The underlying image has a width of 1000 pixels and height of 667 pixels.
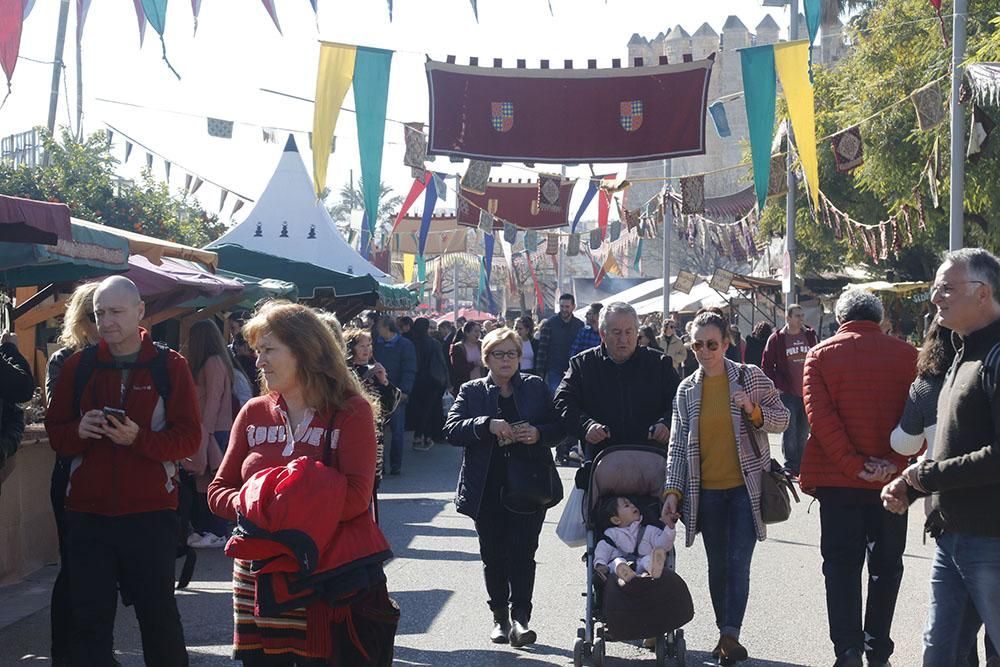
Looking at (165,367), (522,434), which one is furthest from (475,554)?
(165,367)

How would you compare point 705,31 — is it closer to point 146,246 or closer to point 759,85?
point 759,85

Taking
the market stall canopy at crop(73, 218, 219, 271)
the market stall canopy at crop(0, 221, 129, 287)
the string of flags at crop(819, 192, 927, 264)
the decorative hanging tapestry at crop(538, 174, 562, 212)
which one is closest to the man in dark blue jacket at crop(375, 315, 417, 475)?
the market stall canopy at crop(73, 218, 219, 271)

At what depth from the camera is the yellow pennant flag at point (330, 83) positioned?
1411cm

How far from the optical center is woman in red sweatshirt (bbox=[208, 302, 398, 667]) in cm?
443

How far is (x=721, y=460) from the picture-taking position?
697cm

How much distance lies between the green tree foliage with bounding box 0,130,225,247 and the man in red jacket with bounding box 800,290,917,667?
2048 cm

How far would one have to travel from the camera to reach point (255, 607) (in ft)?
14.4

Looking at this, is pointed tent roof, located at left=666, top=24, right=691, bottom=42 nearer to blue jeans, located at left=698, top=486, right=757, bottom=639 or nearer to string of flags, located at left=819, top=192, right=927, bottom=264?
string of flags, located at left=819, top=192, right=927, bottom=264

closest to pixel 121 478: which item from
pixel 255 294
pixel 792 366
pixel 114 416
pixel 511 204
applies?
pixel 114 416

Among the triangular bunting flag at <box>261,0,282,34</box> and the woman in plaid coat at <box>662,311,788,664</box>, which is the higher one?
the triangular bunting flag at <box>261,0,282,34</box>

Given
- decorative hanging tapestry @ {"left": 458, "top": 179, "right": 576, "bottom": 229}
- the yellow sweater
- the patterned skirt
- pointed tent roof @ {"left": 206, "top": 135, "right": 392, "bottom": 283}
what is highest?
decorative hanging tapestry @ {"left": 458, "top": 179, "right": 576, "bottom": 229}

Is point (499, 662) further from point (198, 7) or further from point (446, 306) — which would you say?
point (446, 306)

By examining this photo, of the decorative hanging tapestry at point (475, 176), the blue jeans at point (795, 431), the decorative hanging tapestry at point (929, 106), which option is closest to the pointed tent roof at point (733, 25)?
the decorative hanging tapestry at point (475, 176)

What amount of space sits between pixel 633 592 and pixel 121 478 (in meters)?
2.38
